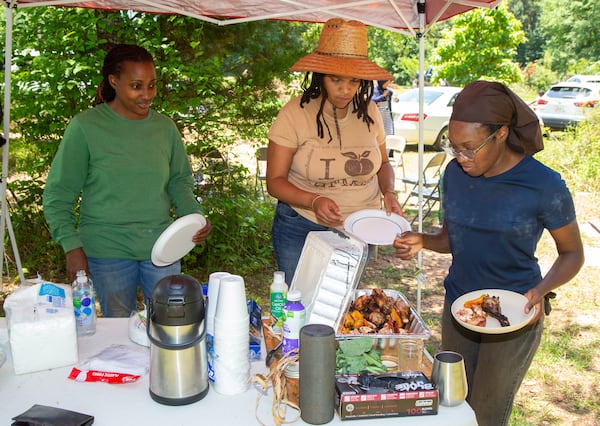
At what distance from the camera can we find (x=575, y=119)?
13.0 meters

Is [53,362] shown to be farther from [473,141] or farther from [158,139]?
[473,141]

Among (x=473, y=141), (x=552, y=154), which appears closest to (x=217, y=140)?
(x=473, y=141)

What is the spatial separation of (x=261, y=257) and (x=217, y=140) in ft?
4.03

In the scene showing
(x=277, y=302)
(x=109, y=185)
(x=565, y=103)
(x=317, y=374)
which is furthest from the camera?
(x=565, y=103)

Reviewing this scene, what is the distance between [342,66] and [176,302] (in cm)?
142

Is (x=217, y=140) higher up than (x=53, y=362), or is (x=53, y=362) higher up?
(x=217, y=140)

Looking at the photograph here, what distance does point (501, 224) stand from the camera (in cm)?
203

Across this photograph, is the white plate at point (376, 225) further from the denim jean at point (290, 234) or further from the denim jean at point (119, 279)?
the denim jean at point (119, 279)

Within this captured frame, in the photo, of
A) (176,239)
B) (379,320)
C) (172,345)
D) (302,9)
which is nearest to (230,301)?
(172,345)

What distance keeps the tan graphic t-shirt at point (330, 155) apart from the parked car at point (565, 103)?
11642 mm

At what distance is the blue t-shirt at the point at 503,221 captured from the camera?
1.96 metres

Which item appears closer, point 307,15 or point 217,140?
point 307,15

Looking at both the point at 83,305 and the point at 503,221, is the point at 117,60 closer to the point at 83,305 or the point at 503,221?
the point at 83,305

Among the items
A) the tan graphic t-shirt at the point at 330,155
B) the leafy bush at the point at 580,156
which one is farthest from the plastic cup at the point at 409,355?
the leafy bush at the point at 580,156
